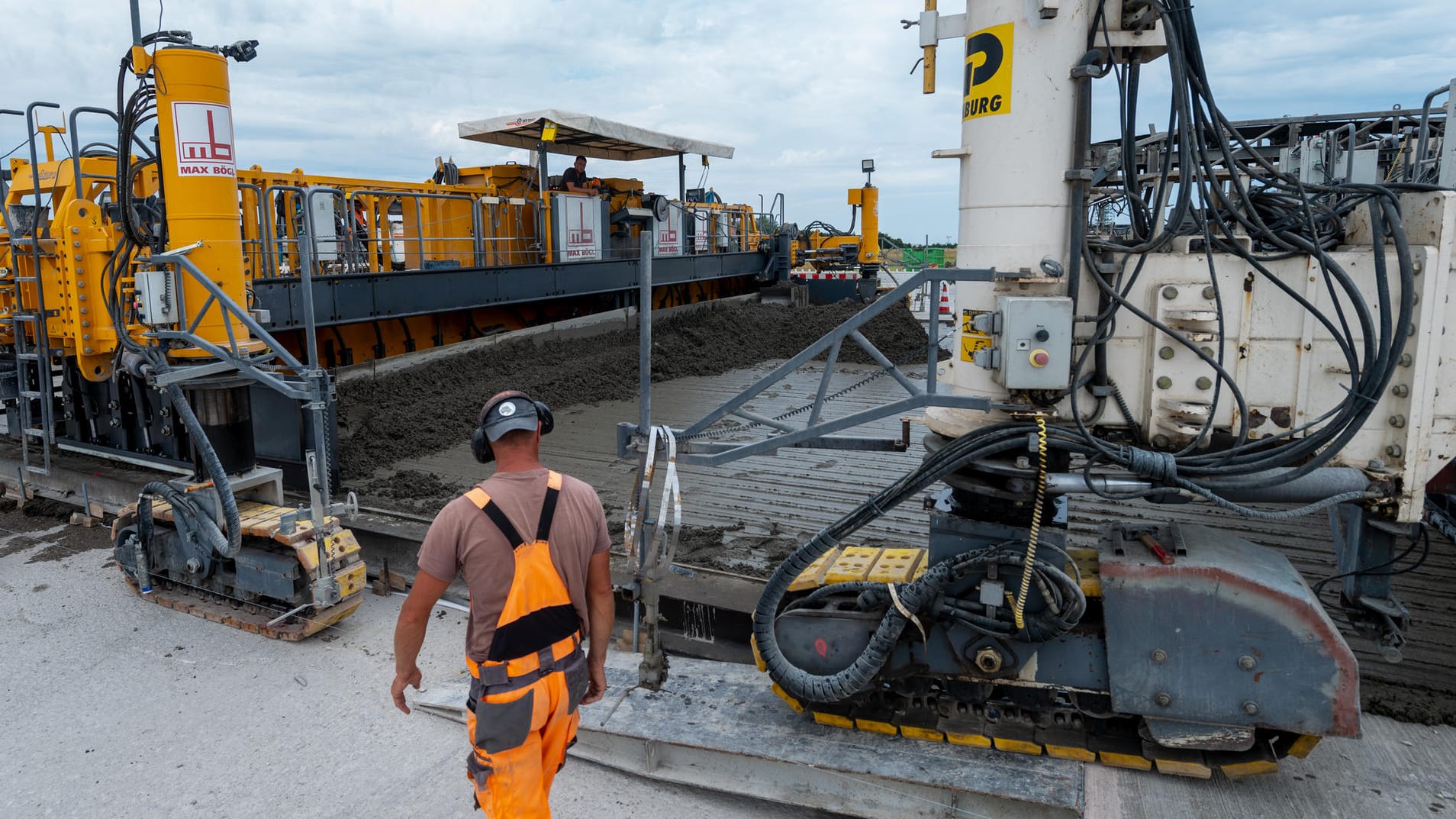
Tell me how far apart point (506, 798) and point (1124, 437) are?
9.02ft

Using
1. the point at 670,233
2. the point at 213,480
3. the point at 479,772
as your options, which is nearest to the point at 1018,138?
the point at 479,772

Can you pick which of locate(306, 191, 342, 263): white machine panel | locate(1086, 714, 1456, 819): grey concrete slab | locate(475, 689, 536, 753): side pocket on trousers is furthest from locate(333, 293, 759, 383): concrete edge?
locate(1086, 714, 1456, 819): grey concrete slab

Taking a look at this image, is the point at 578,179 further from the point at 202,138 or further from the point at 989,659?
the point at 989,659

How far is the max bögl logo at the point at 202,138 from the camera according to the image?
539 centimetres

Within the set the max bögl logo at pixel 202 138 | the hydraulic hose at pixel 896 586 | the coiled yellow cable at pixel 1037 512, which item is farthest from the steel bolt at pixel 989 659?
the max bögl logo at pixel 202 138

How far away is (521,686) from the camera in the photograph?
2.95m

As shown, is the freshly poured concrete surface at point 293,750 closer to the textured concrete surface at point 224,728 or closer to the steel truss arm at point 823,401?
the textured concrete surface at point 224,728

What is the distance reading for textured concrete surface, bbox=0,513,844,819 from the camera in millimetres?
3943

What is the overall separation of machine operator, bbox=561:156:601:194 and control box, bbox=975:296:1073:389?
1319 centimetres

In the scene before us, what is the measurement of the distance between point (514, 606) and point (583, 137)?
43.9 ft

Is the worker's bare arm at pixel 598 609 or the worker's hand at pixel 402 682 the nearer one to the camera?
the worker's hand at pixel 402 682

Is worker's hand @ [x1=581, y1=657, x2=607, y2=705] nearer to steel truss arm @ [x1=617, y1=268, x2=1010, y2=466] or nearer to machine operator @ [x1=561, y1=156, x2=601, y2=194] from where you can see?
steel truss arm @ [x1=617, y1=268, x2=1010, y2=466]

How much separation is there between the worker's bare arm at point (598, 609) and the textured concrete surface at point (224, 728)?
969mm

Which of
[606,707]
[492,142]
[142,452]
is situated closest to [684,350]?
[492,142]
